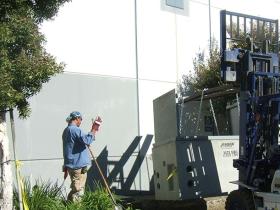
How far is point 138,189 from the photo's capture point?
12.1m

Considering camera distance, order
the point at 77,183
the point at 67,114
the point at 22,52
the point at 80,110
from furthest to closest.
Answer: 1. the point at 80,110
2. the point at 67,114
3. the point at 77,183
4. the point at 22,52

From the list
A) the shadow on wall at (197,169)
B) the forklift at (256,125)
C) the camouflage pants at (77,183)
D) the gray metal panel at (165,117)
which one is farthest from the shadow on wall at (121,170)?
the forklift at (256,125)

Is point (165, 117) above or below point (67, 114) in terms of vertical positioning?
below

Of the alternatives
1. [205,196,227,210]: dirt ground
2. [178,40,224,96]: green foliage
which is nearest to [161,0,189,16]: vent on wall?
[178,40,224,96]: green foliage

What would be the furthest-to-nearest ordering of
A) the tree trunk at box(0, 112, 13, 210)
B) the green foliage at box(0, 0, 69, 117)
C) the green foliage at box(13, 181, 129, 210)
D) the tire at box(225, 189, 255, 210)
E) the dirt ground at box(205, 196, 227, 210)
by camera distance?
the dirt ground at box(205, 196, 227, 210) → the green foliage at box(13, 181, 129, 210) → the tire at box(225, 189, 255, 210) → the tree trunk at box(0, 112, 13, 210) → the green foliage at box(0, 0, 69, 117)

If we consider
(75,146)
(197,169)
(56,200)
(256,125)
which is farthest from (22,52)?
(197,169)

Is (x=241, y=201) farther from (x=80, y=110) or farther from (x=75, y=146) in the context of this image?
(x=80, y=110)

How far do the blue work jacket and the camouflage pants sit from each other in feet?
0.32

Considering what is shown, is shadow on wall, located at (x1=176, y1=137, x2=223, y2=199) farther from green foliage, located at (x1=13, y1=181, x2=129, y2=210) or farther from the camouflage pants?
the camouflage pants

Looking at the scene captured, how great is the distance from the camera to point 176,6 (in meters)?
13.6

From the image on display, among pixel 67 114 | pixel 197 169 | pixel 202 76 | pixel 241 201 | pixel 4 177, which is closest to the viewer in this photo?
pixel 4 177

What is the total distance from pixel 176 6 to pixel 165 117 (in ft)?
12.1

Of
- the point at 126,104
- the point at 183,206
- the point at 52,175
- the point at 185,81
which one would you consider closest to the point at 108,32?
the point at 126,104

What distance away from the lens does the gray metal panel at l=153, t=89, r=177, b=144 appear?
1079 cm
